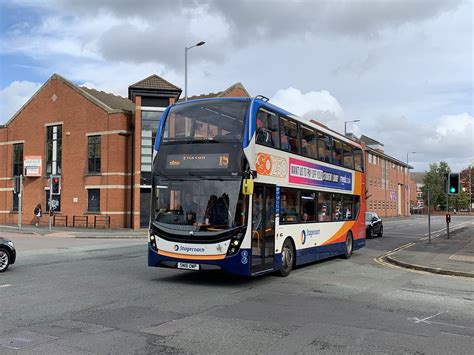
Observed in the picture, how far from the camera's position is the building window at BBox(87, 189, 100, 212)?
36250 millimetres

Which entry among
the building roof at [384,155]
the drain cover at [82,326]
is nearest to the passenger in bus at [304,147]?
the drain cover at [82,326]

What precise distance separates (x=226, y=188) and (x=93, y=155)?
2881cm

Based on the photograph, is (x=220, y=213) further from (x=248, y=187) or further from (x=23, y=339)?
(x=23, y=339)

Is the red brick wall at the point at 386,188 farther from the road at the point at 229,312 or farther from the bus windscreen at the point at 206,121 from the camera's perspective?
the bus windscreen at the point at 206,121

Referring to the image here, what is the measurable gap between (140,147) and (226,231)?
26.1m

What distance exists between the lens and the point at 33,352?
215 inches

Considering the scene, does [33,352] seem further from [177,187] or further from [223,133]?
[223,133]

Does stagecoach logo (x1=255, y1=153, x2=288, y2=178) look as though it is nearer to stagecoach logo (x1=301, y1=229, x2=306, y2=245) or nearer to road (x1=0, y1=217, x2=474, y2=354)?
stagecoach logo (x1=301, y1=229, x2=306, y2=245)

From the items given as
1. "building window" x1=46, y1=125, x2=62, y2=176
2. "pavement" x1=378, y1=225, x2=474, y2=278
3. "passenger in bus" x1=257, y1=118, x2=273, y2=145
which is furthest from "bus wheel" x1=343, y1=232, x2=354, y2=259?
"building window" x1=46, y1=125, x2=62, y2=176

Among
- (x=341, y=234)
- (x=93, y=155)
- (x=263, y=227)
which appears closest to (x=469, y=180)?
(x=93, y=155)

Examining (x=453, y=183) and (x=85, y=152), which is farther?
(x=85, y=152)

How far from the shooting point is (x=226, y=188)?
1010cm

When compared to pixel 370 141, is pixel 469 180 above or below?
below

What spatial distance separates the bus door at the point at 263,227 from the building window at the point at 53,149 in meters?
31.2
